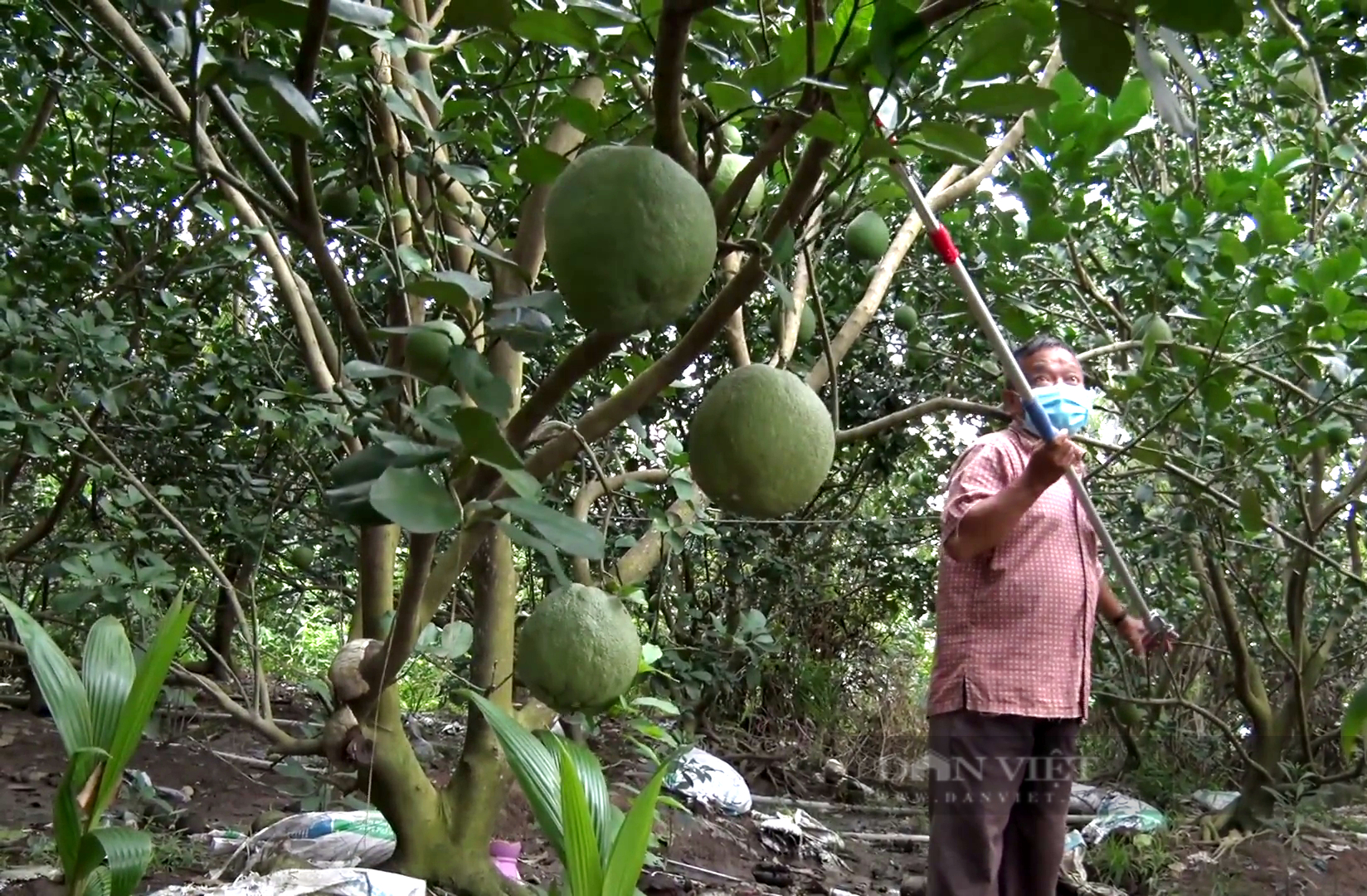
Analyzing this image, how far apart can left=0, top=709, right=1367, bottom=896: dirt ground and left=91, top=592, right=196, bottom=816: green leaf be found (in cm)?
65

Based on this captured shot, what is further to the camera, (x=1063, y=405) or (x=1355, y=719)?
(x=1063, y=405)

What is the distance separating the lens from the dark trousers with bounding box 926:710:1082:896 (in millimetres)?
2014

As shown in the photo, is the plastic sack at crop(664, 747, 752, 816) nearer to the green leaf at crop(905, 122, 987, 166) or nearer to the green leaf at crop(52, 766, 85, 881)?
the green leaf at crop(52, 766, 85, 881)

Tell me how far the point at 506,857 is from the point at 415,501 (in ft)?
5.44

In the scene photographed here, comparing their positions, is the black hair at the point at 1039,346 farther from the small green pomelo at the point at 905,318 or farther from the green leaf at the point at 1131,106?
the small green pomelo at the point at 905,318

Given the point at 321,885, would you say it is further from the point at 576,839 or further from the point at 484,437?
the point at 484,437

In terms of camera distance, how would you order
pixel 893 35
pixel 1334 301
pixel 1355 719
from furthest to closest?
1. pixel 1334 301
2. pixel 893 35
3. pixel 1355 719

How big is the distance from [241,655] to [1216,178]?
15.8ft

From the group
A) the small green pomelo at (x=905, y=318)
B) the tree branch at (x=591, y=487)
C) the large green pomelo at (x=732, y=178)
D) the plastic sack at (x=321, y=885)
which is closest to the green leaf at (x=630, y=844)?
the tree branch at (x=591, y=487)

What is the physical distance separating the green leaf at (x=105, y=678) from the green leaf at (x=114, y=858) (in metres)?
0.15

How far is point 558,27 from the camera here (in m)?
0.95

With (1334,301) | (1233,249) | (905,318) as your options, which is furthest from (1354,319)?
(905,318)

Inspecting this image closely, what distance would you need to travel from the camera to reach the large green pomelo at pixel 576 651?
1274mm

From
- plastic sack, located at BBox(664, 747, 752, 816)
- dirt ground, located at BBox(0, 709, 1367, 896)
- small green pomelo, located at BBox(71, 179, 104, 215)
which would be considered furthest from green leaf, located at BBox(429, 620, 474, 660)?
small green pomelo, located at BBox(71, 179, 104, 215)
